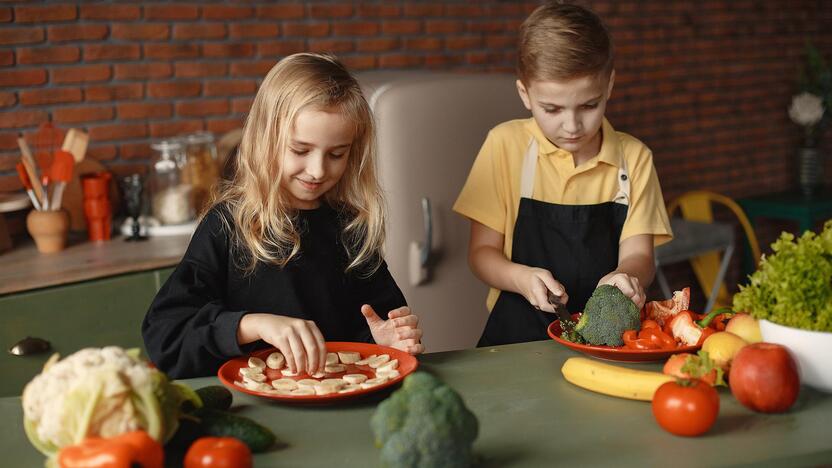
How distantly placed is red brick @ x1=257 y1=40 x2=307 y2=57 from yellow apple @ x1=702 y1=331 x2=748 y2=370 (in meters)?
2.70

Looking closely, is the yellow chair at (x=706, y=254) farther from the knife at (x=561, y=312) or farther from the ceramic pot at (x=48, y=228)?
the knife at (x=561, y=312)

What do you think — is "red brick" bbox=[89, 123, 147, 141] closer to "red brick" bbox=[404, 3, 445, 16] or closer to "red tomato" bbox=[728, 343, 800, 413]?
"red brick" bbox=[404, 3, 445, 16]

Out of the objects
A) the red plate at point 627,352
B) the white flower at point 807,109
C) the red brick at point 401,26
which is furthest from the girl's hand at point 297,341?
the white flower at point 807,109

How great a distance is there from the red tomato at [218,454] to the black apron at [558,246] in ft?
4.12

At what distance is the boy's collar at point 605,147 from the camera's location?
237 cm

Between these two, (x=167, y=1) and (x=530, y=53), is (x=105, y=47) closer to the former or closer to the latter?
(x=167, y=1)

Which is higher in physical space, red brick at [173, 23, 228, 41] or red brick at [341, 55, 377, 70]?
red brick at [173, 23, 228, 41]

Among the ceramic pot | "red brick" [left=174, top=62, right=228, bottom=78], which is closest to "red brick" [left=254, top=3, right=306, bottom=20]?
"red brick" [left=174, top=62, right=228, bottom=78]

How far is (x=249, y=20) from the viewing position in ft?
12.7

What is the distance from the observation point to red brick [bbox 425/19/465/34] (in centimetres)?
439

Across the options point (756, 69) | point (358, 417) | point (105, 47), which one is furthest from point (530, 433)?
point (756, 69)

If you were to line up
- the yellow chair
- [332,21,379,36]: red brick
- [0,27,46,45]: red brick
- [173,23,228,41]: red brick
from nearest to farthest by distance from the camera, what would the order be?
[0,27,46,45]: red brick
[173,23,228,41]: red brick
[332,21,379,36]: red brick
the yellow chair

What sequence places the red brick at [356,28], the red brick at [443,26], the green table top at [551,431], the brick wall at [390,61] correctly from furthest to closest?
the red brick at [443,26] → the red brick at [356,28] → the brick wall at [390,61] → the green table top at [551,431]

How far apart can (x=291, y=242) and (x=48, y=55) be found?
1.86 m
